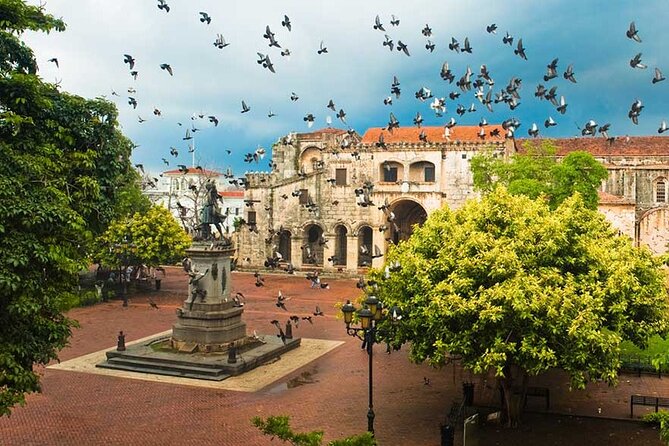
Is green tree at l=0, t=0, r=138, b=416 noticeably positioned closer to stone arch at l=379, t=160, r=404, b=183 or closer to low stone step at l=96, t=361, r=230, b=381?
low stone step at l=96, t=361, r=230, b=381

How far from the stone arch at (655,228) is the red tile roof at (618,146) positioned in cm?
1080

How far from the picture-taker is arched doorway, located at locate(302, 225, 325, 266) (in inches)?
2065

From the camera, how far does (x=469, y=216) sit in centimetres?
1523

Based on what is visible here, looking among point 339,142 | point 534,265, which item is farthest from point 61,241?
point 339,142

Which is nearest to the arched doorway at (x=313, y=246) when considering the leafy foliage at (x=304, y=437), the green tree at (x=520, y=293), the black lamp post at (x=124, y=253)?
the black lamp post at (x=124, y=253)

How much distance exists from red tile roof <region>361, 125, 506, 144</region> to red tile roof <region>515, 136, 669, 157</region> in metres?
4.22

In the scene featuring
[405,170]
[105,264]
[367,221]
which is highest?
[405,170]

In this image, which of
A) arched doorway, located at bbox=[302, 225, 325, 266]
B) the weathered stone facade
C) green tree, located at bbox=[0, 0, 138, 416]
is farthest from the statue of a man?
arched doorway, located at bbox=[302, 225, 325, 266]

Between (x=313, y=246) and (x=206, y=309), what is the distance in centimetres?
3190

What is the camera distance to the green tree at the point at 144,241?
117ft

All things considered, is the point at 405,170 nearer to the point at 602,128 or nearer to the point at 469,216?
the point at 602,128

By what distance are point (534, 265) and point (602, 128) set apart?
6.67 meters

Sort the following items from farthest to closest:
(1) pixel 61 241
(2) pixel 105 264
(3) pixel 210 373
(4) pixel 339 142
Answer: (4) pixel 339 142, (2) pixel 105 264, (3) pixel 210 373, (1) pixel 61 241

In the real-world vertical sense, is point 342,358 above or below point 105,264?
Result: below
